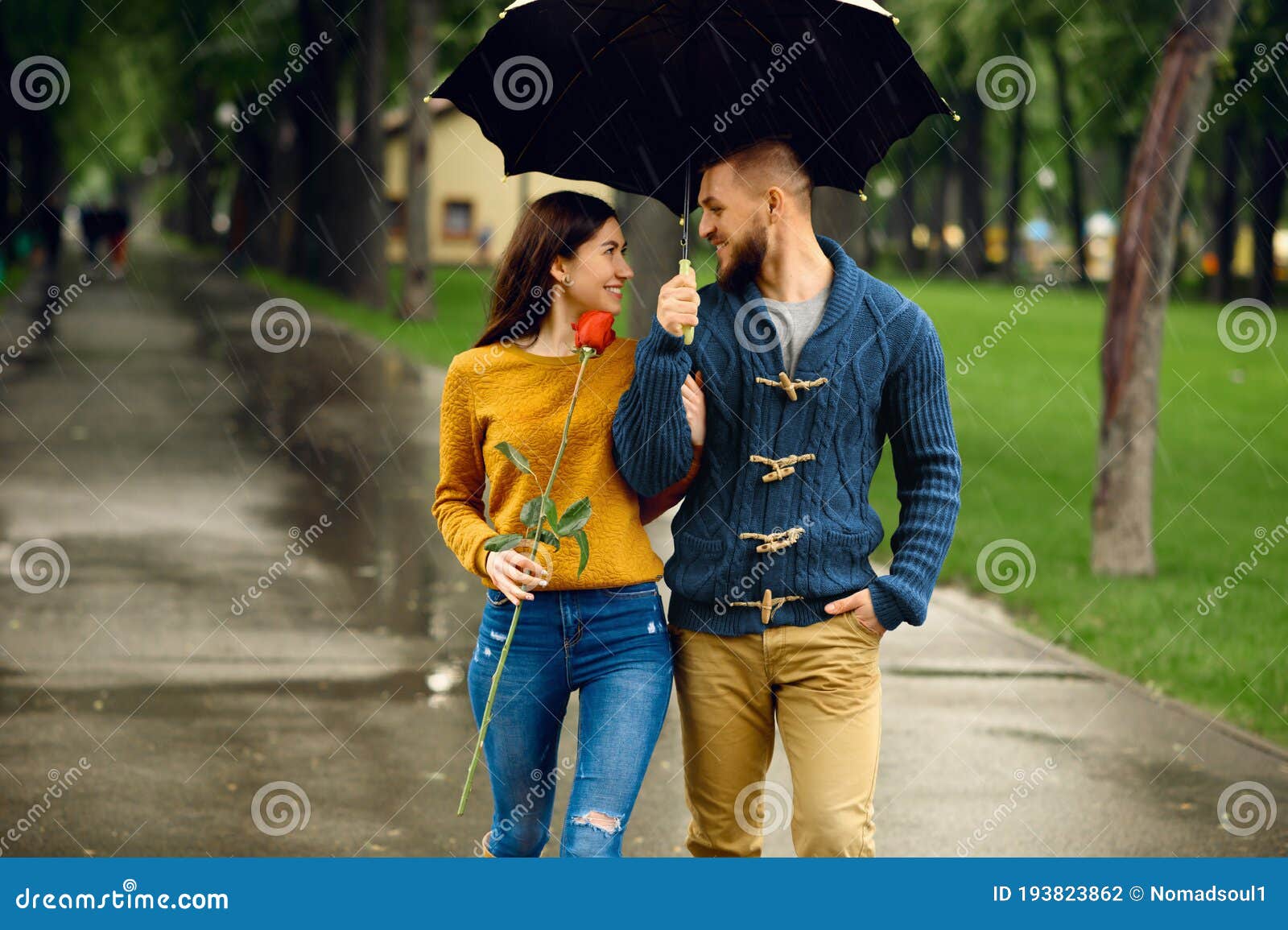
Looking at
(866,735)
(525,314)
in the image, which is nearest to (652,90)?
(525,314)

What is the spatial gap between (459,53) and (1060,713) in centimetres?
2867

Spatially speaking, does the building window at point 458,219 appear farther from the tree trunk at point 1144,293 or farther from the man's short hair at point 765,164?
the man's short hair at point 765,164

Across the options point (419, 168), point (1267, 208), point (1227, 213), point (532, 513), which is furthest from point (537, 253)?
point (1267, 208)

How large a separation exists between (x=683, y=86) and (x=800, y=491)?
37.5 inches

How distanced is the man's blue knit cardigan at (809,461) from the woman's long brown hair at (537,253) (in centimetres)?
30

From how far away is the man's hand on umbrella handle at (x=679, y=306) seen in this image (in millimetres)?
3375

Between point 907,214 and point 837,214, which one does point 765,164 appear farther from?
point 907,214

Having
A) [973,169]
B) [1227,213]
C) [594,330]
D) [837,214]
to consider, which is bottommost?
[594,330]

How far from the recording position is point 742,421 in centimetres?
361

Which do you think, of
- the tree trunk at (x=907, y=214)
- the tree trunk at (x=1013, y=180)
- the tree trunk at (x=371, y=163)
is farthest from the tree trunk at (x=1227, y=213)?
the tree trunk at (x=371, y=163)

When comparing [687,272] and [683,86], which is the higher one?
[683,86]

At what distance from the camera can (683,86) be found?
3.81 meters

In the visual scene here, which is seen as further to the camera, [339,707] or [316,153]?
[316,153]

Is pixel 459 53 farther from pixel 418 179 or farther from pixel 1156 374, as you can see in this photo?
pixel 1156 374
